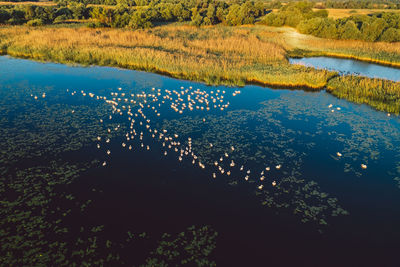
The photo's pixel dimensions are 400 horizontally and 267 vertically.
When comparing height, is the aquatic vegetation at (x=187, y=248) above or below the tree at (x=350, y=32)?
below

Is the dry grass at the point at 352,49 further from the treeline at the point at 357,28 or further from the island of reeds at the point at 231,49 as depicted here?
the treeline at the point at 357,28

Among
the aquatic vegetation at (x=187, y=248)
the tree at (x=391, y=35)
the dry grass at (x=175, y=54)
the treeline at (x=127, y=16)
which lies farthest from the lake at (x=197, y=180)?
the treeline at (x=127, y=16)

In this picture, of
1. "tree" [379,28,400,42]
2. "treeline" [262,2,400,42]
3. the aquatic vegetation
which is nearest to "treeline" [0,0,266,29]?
"treeline" [262,2,400,42]

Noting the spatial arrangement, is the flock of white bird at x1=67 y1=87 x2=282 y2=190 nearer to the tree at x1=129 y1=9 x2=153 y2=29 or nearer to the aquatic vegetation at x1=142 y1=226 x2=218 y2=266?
the aquatic vegetation at x1=142 y1=226 x2=218 y2=266

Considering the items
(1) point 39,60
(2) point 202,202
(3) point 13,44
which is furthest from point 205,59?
(3) point 13,44

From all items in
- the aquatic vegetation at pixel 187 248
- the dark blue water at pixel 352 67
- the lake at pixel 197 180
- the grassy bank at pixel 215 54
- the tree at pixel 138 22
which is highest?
the tree at pixel 138 22

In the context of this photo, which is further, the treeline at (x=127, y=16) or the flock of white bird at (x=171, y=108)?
the treeline at (x=127, y=16)

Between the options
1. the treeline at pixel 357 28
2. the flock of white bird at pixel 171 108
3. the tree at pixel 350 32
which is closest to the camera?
the flock of white bird at pixel 171 108
